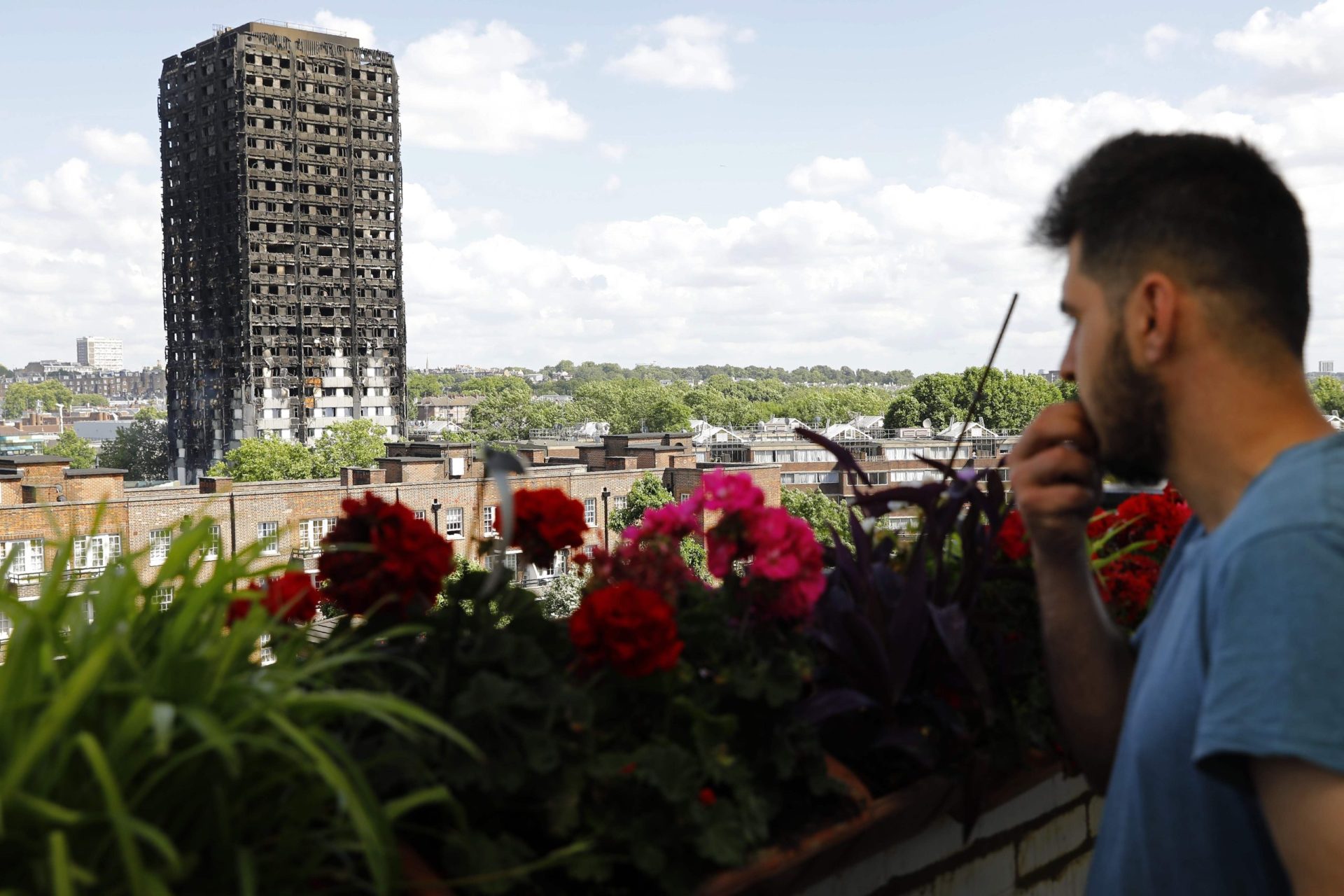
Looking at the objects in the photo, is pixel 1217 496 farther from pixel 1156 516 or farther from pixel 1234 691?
pixel 1156 516

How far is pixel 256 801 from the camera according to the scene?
835 mm

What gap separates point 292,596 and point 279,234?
7943 cm

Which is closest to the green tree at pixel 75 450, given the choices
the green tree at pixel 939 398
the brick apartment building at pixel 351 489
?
the brick apartment building at pixel 351 489

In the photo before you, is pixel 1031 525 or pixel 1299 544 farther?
pixel 1031 525

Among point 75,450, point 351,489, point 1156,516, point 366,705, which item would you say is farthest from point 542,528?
point 75,450

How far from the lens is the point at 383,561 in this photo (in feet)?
3.52

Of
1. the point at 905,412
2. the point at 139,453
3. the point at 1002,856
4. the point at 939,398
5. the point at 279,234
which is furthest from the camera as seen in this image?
the point at 139,453

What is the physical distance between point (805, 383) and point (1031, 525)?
630ft

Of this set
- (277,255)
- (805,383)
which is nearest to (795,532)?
(277,255)

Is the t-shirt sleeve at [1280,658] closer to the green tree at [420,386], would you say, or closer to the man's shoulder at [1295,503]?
the man's shoulder at [1295,503]

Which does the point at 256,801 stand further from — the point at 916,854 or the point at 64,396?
the point at 64,396

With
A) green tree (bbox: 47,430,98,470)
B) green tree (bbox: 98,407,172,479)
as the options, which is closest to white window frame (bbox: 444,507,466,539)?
green tree (bbox: 98,407,172,479)

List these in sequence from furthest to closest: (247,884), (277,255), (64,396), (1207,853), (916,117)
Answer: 1. (64,396)
2. (277,255)
3. (916,117)
4. (1207,853)
5. (247,884)

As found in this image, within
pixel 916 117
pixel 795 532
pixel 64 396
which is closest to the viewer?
pixel 795 532
